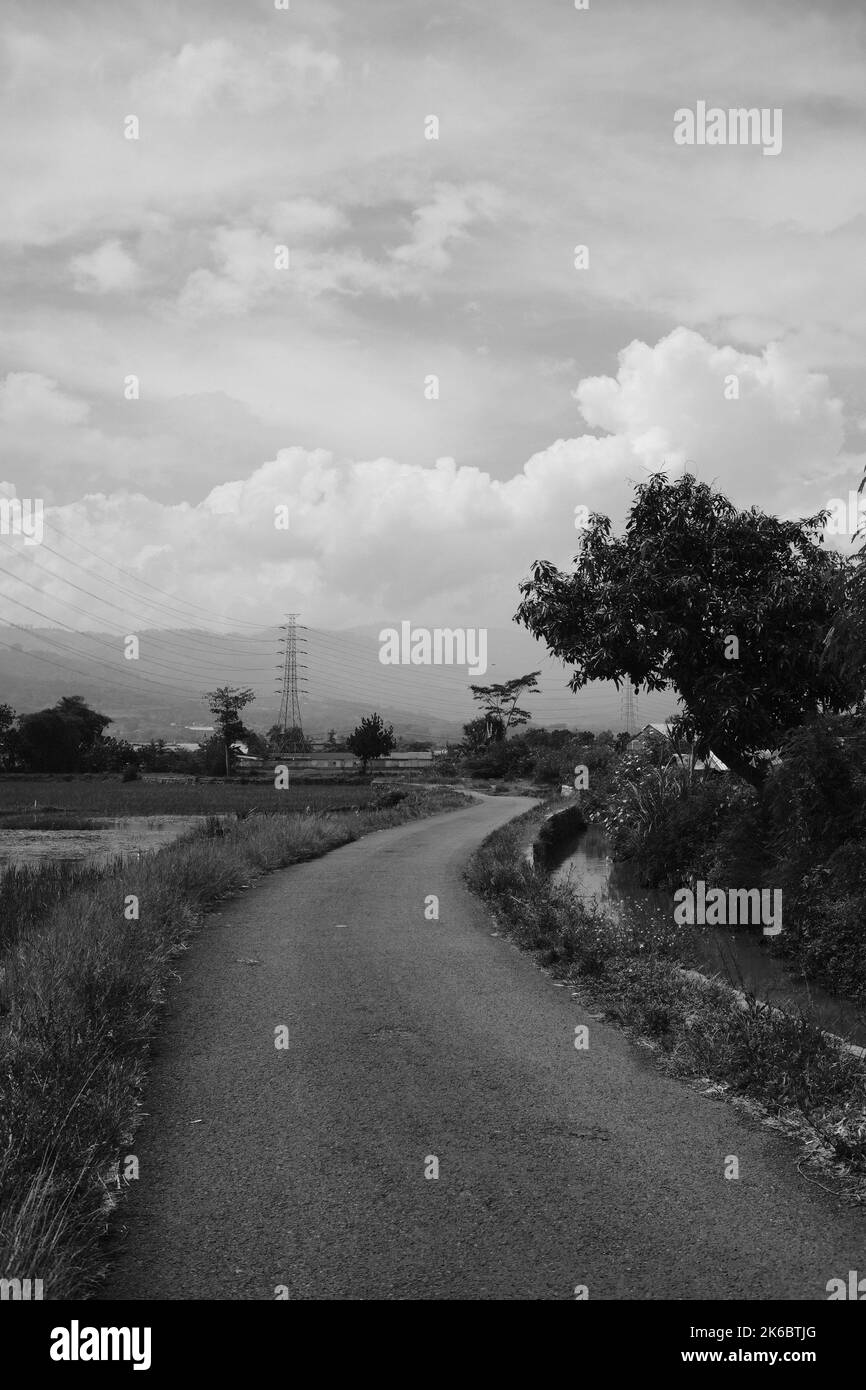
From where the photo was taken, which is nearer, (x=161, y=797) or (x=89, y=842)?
(x=89, y=842)

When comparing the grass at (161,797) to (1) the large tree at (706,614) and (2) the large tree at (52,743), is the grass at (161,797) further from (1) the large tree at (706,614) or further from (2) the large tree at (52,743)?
(1) the large tree at (706,614)

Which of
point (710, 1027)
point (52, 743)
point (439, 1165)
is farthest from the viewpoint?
point (52, 743)

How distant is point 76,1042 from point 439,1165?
285 centimetres

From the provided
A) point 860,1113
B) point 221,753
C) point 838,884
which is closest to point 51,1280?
point 860,1113

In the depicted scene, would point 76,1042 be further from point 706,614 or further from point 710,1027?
point 706,614

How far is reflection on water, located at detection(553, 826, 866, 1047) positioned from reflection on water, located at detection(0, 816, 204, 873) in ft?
35.8

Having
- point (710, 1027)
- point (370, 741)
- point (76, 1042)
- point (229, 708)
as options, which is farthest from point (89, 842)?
point (229, 708)

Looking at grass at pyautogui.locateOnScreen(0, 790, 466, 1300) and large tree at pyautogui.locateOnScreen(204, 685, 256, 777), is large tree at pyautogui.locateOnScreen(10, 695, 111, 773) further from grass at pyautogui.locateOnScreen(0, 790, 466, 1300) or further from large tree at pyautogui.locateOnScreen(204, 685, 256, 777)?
grass at pyautogui.locateOnScreen(0, 790, 466, 1300)

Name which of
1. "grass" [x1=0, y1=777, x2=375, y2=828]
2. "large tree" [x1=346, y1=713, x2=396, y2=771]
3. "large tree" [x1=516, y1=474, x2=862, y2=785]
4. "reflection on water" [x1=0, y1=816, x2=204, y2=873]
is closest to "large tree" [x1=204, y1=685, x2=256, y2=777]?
"large tree" [x1=346, y1=713, x2=396, y2=771]

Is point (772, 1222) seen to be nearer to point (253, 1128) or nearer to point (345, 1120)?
point (345, 1120)

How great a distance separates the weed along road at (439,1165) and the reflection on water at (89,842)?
15.1m

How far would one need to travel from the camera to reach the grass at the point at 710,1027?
621 cm

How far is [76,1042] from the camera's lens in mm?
6988

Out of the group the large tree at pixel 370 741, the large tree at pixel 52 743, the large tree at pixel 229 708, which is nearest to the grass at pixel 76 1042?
the large tree at pixel 52 743
